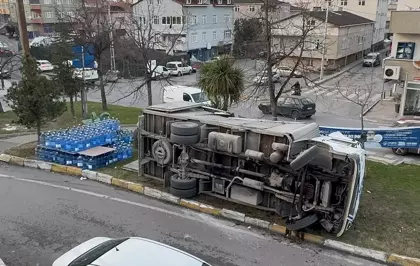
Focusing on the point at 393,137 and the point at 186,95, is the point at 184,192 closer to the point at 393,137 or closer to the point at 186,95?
the point at 393,137

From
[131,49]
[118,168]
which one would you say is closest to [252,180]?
[118,168]

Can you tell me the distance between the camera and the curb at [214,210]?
25.6 feet

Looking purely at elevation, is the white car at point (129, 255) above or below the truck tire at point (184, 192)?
above

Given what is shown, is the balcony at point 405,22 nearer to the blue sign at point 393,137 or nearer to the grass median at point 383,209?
the blue sign at point 393,137

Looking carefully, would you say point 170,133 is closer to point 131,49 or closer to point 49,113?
point 49,113

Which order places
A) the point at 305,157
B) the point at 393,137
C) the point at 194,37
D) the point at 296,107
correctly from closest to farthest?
the point at 305,157, the point at 393,137, the point at 296,107, the point at 194,37

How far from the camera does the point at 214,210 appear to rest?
9555 millimetres

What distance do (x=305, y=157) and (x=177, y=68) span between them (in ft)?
128

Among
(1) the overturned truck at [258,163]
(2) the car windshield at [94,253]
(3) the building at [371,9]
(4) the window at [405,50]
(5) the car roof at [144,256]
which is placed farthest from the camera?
(3) the building at [371,9]

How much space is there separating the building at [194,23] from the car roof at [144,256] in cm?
4007

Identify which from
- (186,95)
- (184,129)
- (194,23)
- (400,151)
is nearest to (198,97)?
(186,95)

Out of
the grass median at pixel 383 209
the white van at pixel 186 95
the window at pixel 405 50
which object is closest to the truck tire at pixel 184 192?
the grass median at pixel 383 209

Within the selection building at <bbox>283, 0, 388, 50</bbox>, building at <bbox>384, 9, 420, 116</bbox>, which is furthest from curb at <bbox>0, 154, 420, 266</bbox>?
building at <bbox>283, 0, 388, 50</bbox>

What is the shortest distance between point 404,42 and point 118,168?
2304 cm
